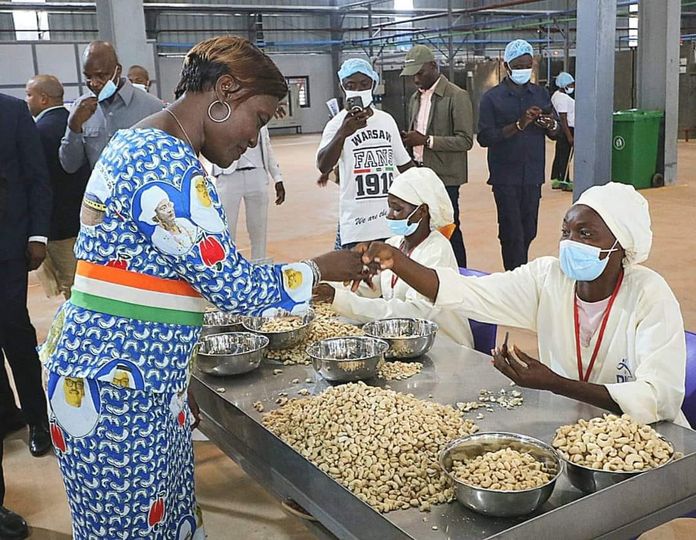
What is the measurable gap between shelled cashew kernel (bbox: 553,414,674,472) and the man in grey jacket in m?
2.89

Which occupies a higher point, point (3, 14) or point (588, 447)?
point (3, 14)

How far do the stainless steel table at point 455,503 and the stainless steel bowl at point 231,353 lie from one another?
0.11 ft

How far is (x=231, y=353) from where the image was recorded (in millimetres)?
2289

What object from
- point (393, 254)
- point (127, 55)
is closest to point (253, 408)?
point (393, 254)

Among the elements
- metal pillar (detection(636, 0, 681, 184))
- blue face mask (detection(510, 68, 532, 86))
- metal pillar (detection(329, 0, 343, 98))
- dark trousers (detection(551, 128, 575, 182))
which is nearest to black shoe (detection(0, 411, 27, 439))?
blue face mask (detection(510, 68, 532, 86))

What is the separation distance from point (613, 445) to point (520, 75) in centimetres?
360

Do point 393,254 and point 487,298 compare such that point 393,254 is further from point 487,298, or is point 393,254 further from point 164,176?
point 164,176

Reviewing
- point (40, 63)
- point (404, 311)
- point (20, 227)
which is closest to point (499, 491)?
point (404, 311)

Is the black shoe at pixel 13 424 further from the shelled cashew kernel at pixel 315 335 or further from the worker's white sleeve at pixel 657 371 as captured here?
the worker's white sleeve at pixel 657 371

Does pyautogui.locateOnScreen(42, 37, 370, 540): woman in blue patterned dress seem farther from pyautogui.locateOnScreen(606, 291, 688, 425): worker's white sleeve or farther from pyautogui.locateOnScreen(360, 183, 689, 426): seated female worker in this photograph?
pyautogui.locateOnScreen(606, 291, 688, 425): worker's white sleeve

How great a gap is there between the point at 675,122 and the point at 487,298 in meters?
8.53

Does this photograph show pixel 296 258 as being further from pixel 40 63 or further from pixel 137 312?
pixel 40 63

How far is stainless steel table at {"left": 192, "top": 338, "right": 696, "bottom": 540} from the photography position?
139cm

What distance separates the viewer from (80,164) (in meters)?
3.93
